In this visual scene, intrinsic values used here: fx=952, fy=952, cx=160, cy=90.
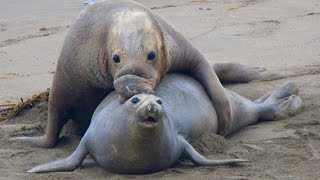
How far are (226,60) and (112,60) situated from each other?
147 inches

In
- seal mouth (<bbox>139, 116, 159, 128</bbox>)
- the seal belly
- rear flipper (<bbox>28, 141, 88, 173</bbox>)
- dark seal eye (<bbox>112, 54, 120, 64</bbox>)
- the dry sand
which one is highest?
dark seal eye (<bbox>112, 54, 120, 64</bbox>)

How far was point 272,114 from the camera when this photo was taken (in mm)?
7234

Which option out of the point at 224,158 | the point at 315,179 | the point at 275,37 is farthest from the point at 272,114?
the point at 275,37

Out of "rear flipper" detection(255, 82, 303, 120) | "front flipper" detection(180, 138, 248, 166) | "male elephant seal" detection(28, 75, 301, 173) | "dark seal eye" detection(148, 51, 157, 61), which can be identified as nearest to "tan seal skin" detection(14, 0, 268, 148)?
"dark seal eye" detection(148, 51, 157, 61)

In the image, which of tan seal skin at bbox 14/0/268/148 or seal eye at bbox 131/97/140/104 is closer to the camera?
seal eye at bbox 131/97/140/104

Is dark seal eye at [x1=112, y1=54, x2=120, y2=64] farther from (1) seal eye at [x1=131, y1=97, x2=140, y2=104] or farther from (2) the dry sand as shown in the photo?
(2) the dry sand

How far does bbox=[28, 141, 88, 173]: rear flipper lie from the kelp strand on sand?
1.82 m

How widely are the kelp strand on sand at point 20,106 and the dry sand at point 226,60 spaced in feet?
0.18

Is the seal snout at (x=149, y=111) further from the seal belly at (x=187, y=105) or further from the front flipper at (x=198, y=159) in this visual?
the seal belly at (x=187, y=105)

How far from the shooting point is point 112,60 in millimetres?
5957

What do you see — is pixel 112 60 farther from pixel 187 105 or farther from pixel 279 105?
pixel 279 105

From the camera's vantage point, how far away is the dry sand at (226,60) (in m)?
5.69

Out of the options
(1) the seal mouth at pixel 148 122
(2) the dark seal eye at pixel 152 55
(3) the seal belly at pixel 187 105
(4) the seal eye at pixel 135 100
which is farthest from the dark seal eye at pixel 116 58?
(1) the seal mouth at pixel 148 122

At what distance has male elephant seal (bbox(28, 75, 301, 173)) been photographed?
5.30m
